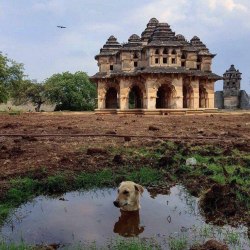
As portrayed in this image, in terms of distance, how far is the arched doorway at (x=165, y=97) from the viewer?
140 ft

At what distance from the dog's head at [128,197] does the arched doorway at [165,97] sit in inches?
1395

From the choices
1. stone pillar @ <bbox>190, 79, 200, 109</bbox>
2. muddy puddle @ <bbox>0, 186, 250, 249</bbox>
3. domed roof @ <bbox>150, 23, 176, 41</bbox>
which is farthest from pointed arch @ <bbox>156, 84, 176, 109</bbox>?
muddy puddle @ <bbox>0, 186, 250, 249</bbox>

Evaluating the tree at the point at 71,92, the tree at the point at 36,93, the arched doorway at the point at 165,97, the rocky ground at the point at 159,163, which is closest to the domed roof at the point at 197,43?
the arched doorway at the point at 165,97

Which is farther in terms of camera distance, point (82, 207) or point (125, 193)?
point (82, 207)

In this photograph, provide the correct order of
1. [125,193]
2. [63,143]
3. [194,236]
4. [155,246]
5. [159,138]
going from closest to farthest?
[155,246] → [194,236] → [125,193] → [63,143] → [159,138]

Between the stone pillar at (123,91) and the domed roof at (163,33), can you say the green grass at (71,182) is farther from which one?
the domed roof at (163,33)

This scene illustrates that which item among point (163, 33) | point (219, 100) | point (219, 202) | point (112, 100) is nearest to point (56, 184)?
point (219, 202)

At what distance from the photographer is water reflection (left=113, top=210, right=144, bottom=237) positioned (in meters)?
6.20

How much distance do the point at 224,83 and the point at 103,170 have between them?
6959 centimetres

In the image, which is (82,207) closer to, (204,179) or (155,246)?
(155,246)

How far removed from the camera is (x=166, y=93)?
44250 millimetres

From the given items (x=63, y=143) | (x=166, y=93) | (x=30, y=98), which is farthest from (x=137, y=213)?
(x=30, y=98)

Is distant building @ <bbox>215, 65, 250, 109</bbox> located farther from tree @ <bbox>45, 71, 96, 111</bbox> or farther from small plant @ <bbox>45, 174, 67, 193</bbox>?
small plant @ <bbox>45, 174, 67, 193</bbox>

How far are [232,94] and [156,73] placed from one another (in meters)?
38.0
